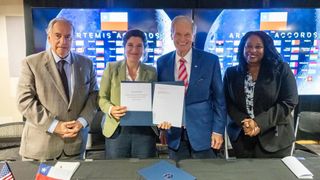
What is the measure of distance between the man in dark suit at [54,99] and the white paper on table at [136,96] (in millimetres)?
306

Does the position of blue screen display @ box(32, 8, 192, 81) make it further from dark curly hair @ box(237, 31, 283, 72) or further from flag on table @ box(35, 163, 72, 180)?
flag on table @ box(35, 163, 72, 180)

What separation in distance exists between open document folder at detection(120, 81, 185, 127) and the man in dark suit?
1.05ft

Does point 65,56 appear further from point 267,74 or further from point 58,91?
point 267,74

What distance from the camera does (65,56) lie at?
2127 millimetres

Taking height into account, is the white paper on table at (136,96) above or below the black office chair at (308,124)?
above

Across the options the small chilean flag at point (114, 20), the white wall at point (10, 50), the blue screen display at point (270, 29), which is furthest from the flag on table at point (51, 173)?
the white wall at point (10, 50)

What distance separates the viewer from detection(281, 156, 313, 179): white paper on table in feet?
5.23

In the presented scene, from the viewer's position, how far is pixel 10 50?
369 centimetres

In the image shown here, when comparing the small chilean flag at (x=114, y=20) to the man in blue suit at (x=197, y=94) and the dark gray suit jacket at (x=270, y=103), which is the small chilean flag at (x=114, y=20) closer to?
the man in blue suit at (x=197, y=94)

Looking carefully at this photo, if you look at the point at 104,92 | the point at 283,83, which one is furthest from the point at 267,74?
the point at 104,92

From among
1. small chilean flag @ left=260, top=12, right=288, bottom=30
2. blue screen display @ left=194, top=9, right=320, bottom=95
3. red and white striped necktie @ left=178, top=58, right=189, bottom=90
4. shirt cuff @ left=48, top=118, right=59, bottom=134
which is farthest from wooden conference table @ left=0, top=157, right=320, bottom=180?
small chilean flag @ left=260, top=12, right=288, bottom=30

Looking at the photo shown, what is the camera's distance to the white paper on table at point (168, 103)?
2027 millimetres

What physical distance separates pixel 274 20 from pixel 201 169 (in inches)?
93.4

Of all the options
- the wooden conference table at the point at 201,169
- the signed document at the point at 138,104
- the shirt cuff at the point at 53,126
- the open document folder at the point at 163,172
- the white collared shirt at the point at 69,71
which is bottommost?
the wooden conference table at the point at 201,169
